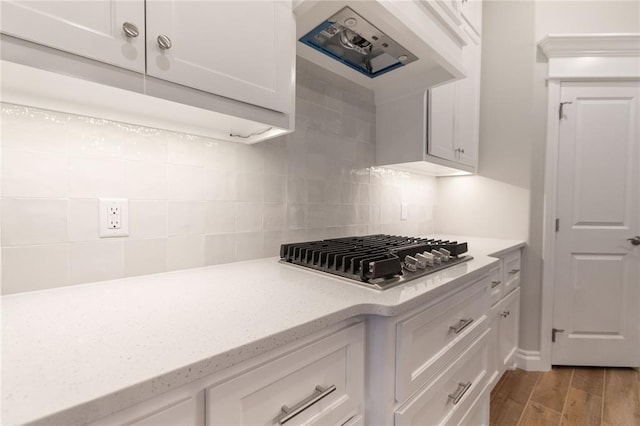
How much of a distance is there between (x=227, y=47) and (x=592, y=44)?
2554mm

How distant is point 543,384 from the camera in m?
2.07

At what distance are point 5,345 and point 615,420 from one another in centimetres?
262

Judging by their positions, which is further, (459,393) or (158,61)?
(459,393)

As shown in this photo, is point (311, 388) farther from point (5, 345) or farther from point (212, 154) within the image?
point (212, 154)

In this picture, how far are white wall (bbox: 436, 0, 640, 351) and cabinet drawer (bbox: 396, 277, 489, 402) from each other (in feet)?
4.18

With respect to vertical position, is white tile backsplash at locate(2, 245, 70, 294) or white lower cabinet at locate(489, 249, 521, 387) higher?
white tile backsplash at locate(2, 245, 70, 294)

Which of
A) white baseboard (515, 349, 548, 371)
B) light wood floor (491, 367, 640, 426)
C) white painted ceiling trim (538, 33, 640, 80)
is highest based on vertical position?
white painted ceiling trim (538, 33, 640, 80)

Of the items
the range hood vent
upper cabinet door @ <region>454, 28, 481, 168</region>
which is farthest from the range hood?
upper cabinet door @ <region>454, 28, 481, 168</region>

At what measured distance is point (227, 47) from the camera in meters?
0.84

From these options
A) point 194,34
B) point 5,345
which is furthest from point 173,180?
point 5,345

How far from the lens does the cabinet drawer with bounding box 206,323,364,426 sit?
57cm

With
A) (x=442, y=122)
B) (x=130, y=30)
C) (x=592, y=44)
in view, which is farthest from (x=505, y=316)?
(x=130, y=30)

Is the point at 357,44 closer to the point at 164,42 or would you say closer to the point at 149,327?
the point at 164,42

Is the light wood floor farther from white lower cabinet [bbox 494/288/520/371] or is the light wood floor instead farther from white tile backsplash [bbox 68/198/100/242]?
white tile backsplash [bbox 68/198/100/242]
